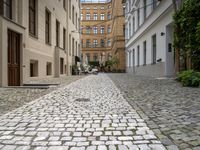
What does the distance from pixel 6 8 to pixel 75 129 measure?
33.7 feet

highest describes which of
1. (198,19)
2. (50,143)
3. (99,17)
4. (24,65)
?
(99,17)

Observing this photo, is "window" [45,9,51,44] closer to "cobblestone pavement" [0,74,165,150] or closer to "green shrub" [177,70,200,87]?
"green shrub" [177,70,200,87]

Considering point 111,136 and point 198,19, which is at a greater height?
point 198,19

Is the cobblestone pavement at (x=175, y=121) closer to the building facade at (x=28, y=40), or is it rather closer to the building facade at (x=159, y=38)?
the building facade at (x=28, y=40)

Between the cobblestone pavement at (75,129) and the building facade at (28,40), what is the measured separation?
539 centimetres

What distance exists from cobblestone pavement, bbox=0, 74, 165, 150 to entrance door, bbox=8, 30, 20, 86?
564 cm

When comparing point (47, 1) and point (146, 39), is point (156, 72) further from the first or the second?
point (47, 1)

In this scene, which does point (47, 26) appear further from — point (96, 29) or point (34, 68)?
point (96, 29)

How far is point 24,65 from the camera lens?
12266 millimetres

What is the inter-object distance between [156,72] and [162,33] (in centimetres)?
338

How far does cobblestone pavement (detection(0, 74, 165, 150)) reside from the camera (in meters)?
3.46

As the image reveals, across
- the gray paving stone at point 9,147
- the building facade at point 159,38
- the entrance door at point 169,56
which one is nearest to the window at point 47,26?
→ the building facade at point 159,38

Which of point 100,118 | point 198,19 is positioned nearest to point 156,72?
point 198,19

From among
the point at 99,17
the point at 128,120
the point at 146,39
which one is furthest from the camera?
the point at 99,17
